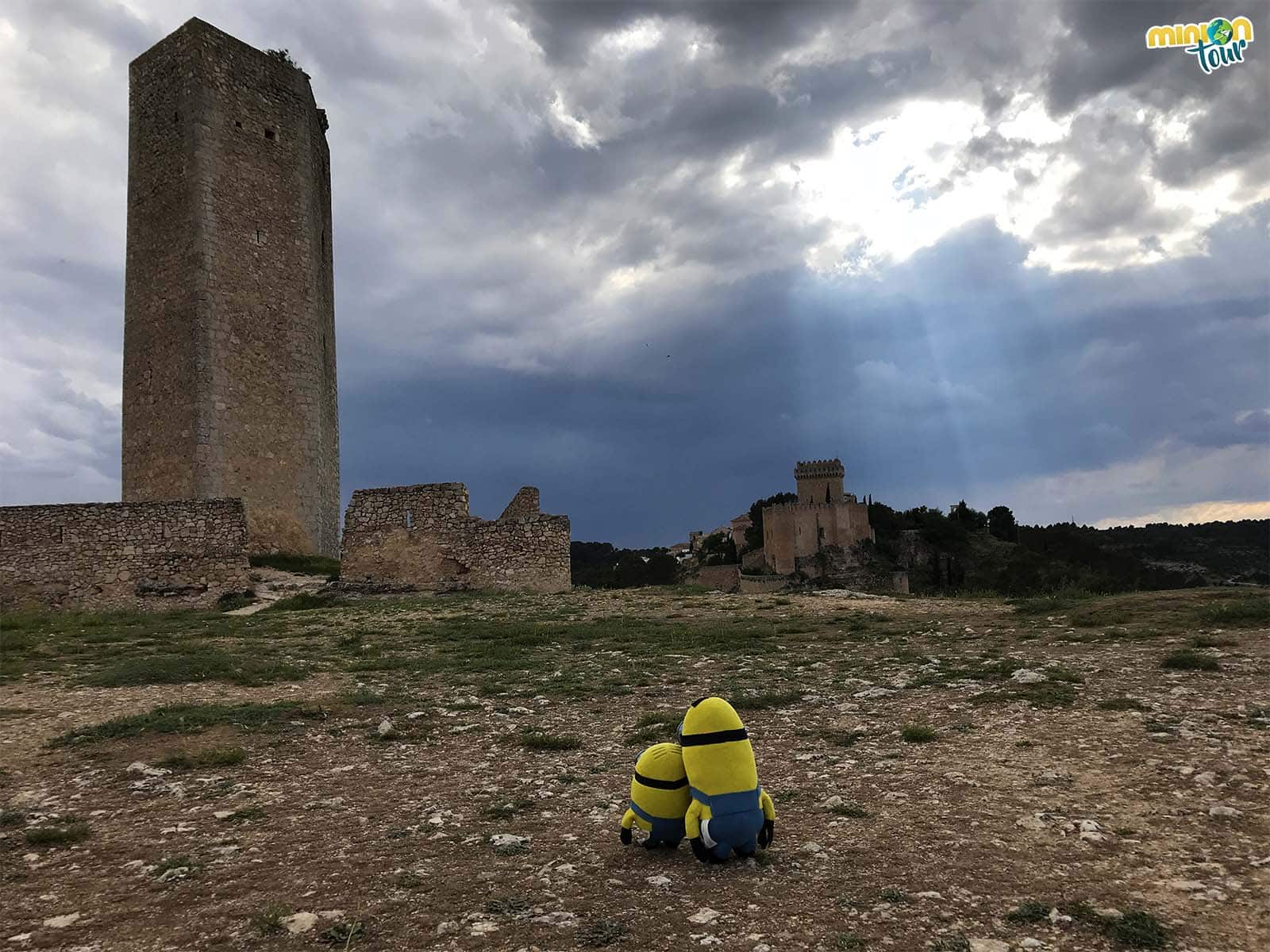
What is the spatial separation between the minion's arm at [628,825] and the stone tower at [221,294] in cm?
2178

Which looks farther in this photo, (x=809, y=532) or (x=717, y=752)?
(x=809, y=532)

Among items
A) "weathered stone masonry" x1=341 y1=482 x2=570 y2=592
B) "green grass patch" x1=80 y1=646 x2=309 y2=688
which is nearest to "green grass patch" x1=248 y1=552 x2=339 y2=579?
"weathered stone masonry" x1=341 y1=482 x2=570 y2=592

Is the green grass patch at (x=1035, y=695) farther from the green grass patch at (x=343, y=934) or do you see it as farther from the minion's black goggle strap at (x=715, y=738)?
the green grass patch at (x=343, y=934)

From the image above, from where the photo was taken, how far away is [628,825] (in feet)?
12.4

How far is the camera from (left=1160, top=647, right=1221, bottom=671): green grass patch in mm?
6852

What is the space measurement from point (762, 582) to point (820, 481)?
89.8 feet

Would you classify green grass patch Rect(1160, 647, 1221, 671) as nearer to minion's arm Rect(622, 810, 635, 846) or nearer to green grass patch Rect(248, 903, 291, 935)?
minion's arm Rect(622, 810, 635, 846)

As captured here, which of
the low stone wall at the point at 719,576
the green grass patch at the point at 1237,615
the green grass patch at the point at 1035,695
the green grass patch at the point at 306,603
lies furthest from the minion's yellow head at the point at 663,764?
the low stone wall at the point at 719,576

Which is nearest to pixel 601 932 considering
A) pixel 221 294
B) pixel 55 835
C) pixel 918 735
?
pixel 55 835

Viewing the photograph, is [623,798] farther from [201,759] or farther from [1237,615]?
[1237,615]

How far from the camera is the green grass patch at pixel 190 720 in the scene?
593cm

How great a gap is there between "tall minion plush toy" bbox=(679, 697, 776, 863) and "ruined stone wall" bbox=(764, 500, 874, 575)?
76816mm

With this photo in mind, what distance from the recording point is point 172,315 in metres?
23.0

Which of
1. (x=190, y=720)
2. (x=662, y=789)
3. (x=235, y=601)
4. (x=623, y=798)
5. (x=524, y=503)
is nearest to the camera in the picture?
(x=662, y=789)
